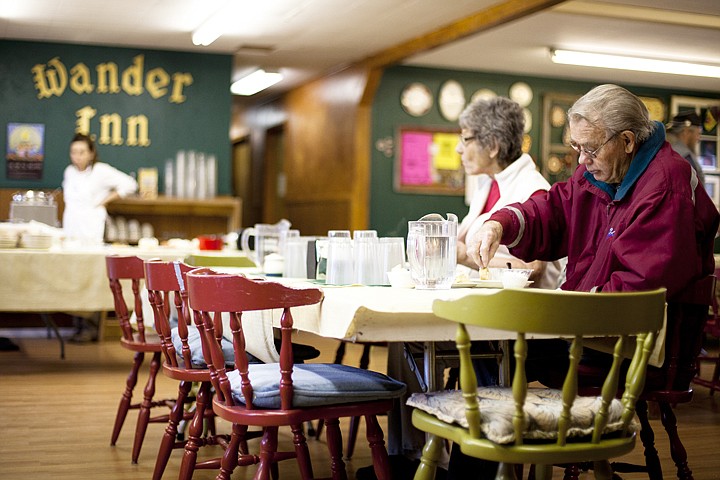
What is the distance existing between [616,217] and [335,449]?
104 cm

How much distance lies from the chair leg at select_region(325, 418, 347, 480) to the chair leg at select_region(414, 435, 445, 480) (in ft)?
1.59

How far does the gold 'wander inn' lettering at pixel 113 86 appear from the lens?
921 centimetres

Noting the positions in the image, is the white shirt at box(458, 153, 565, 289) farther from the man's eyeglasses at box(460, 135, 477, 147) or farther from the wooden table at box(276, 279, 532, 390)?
the wooden table at box(276, 279, 532, 390)

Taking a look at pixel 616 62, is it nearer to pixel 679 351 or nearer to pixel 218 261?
pixel 218 261

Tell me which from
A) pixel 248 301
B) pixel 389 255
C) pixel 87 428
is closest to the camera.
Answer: pixel 248 301

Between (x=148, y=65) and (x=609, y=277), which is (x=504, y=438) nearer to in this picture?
(x=609, y=277)

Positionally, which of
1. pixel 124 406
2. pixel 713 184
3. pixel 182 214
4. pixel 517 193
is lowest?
pixel 124 406

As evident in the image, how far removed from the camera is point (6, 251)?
18.2 feet

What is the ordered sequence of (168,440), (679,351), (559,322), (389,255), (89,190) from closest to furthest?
(559,322), (679,351), (389,255), (168,440), (89,190)

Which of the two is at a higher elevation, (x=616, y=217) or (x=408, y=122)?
(x=408, y=122)

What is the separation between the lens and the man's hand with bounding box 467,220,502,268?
9.05 ft

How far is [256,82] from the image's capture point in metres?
11.1

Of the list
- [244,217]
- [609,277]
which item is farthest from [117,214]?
[609,277]

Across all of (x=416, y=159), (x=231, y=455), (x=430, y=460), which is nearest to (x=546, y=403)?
(x=430, y=460)
